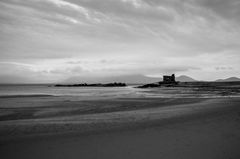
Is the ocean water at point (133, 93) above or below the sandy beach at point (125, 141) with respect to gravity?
above

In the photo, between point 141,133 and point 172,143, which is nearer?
point 172,143

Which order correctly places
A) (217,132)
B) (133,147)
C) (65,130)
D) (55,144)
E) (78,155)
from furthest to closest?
(65,130), (217,132), (55,144), (133,147), (78,155)

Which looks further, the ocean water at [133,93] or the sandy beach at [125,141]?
the ocean water at [133,93]

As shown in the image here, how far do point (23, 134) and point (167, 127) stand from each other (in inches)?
240

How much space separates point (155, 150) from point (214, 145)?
76.4 inches

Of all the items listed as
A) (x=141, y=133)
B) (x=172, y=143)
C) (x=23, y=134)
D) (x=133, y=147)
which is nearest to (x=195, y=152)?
(x=172, y=143)

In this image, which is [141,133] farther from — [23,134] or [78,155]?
[23,134]

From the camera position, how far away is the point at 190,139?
19.7 ft

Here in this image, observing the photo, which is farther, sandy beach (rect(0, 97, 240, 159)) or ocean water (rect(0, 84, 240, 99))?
ocean water (rect(0, 84, 240, 99))

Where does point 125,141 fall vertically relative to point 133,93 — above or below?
below

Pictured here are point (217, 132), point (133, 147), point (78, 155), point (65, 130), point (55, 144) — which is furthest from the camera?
point (65, 130)

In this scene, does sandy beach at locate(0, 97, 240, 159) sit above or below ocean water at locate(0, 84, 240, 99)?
below

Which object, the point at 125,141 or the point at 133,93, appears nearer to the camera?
the point at 125,141

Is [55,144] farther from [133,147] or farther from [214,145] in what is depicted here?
[214,145]
